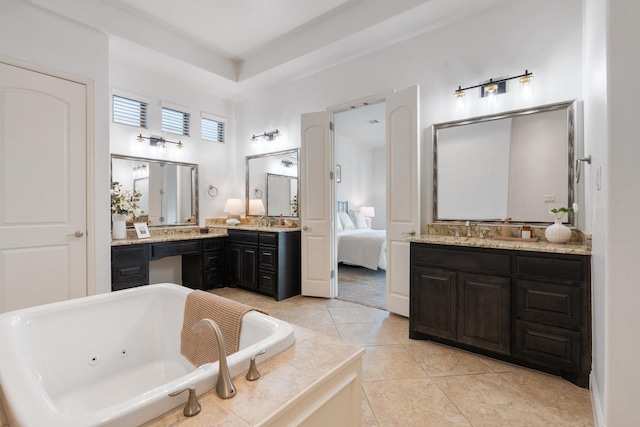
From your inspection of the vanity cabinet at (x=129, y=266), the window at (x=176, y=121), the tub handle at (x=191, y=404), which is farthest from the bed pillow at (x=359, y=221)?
the tub handle at (x=191, y=404)

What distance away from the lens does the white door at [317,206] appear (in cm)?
383

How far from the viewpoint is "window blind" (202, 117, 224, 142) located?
15.6 feet

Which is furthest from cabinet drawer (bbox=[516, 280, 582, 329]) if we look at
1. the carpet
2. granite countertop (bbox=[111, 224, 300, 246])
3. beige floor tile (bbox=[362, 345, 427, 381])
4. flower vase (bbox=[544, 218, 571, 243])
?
granite countertop (bbox=[111, 224, 300, 246])

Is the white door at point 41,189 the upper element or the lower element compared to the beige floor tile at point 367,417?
upper

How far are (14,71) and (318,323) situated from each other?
351 centimetres

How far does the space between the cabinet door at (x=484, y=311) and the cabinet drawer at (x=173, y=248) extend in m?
3.24

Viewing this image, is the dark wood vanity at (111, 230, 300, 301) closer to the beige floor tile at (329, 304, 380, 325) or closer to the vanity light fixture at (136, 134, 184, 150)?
the beige floor tile at (329, 304, 380, 325)

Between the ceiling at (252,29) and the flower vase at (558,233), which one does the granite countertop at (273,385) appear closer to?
the flower vase at (558,233)

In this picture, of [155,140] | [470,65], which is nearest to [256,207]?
[155,140]

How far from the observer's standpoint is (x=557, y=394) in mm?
1887

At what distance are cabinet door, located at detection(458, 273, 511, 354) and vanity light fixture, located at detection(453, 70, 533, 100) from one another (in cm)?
166

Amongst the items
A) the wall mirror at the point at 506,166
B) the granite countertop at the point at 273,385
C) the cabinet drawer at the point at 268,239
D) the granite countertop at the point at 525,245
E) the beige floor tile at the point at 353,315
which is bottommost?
the beige floor tile at the point at 353,315

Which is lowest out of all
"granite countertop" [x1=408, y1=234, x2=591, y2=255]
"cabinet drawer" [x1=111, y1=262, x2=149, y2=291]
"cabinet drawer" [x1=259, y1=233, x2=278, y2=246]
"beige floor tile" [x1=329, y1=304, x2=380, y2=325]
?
"beige floor tile" [x1=329, y1=304, x2=380, y2=325]

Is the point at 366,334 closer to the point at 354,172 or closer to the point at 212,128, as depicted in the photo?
the point at 212,128
